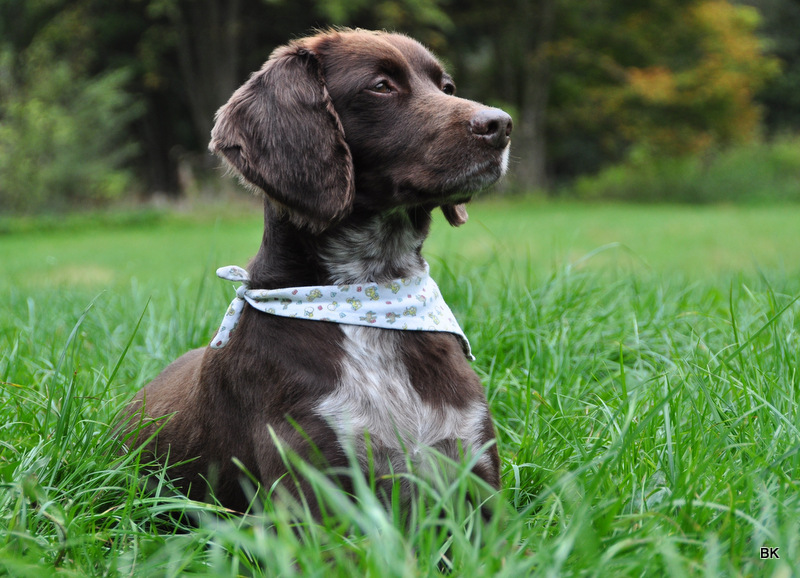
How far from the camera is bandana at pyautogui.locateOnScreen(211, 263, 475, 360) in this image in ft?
7.67

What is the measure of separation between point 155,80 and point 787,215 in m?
20.1

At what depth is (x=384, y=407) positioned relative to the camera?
2.27 metres

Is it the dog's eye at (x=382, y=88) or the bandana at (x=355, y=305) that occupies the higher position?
the dog's eye at (x=382, y=88)

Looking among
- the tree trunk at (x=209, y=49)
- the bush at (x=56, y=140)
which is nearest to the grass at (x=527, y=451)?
the bush at (x=56, y=140)

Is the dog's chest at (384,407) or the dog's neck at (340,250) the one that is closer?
the dog's chest at (384,407)

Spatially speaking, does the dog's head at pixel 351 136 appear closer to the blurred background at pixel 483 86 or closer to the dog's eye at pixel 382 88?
the dog's eye at pixel 382 88

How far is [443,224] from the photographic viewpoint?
13.4 meters

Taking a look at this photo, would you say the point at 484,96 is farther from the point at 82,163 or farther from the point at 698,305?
the point at 698,305

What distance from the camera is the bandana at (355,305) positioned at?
2338mm

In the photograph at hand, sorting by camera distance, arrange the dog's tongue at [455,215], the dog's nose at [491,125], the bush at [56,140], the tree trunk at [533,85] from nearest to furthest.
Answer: the dog's nose at [491,125], the dog's tongue at [455,215], the bush at [56,140], the tree trunk at [533,85]

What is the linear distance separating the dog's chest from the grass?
194 mm

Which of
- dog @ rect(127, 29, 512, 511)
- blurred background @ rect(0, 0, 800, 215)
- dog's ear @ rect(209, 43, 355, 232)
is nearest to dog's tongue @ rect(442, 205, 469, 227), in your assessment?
dog @ rect(127, 29, 512, 511)

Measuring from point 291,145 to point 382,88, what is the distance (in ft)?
1.37

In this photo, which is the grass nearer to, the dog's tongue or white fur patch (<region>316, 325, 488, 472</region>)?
white fur patch (<region>316, 325, 488, 472</region>)
